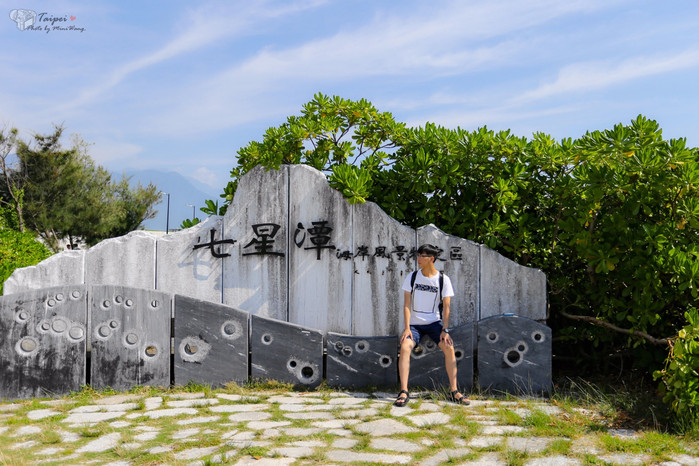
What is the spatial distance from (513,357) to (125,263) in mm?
4039

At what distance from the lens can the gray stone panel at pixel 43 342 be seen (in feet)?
18.5

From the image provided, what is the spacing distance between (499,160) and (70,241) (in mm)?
24549

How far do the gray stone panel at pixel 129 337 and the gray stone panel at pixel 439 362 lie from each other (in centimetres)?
240

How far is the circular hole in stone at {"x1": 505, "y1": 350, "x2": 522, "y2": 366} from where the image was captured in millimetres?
5617

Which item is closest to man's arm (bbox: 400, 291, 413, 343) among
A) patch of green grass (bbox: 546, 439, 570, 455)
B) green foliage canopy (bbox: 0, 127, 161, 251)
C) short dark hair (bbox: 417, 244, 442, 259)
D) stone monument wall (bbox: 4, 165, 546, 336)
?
short dark hair (bbox: 417, 244, 442, 259)

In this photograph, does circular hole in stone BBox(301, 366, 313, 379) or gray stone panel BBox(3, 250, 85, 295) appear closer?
circular hole in stone BBox(301, 366, 313, 379)

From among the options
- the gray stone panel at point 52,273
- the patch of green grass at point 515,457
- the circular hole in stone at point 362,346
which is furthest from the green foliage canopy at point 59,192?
the patch of green grass at point 515,457

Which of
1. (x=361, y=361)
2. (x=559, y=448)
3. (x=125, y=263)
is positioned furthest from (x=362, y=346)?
(x=125, y=263)

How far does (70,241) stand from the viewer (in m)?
26.3

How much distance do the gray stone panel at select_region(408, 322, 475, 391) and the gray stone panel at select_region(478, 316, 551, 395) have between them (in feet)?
0.37

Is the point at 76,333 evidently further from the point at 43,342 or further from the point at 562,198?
the point at 562,198

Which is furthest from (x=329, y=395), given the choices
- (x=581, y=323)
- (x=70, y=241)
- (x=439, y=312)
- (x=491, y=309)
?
(x=70, y=241)

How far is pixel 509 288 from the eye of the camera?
585 cm

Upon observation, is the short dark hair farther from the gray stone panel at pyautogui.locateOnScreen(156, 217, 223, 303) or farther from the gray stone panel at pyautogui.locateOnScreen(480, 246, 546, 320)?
the gray stone panel at pyautogui.locateOnScreen(156, 217, 223, 303)
